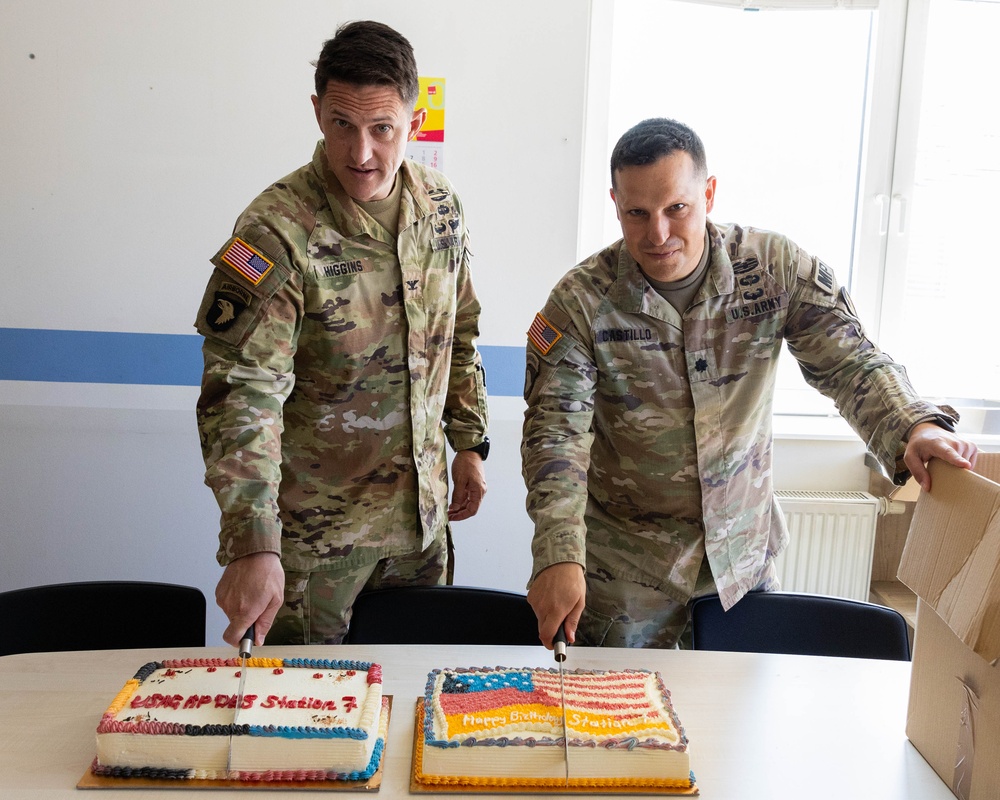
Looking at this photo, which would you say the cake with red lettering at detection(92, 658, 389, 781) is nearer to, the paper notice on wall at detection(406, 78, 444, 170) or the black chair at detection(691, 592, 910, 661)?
the black chair at detection(691, 592, 910, 661)

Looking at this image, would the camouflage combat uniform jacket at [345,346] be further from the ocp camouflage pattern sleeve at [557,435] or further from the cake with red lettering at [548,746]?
the cake with red lettering at [548,746]

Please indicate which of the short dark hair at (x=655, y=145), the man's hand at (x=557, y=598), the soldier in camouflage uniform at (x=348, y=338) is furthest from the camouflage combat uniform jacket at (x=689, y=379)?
the man's hand at (x=557, y=598)

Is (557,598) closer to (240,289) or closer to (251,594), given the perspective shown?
(251,594)

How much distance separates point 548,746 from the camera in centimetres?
118

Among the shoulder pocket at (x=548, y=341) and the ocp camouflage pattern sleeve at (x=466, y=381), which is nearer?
the shoulder pocket at (x=548, y=341)

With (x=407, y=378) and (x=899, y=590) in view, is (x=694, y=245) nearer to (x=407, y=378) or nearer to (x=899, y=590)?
(x=407, y=378)

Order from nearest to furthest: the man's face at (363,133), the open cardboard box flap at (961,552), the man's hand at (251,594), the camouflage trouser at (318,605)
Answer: the open cardboard box flap at (961,552), the man's hand at (251,594), the man's face at (363,133), the camouflage trouser at (318,605)

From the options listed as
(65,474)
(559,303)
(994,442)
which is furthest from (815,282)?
(65,474)

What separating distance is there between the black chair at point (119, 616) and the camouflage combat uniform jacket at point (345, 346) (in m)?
0.22

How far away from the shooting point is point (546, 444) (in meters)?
1.65

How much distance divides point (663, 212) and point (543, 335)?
0.33 meters

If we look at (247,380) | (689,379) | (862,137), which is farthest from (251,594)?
(862,137)

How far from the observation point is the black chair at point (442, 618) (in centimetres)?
180

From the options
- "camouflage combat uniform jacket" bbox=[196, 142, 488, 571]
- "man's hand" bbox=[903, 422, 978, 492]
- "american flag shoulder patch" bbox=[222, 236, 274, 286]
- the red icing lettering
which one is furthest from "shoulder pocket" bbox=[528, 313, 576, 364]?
the red icing lettering
